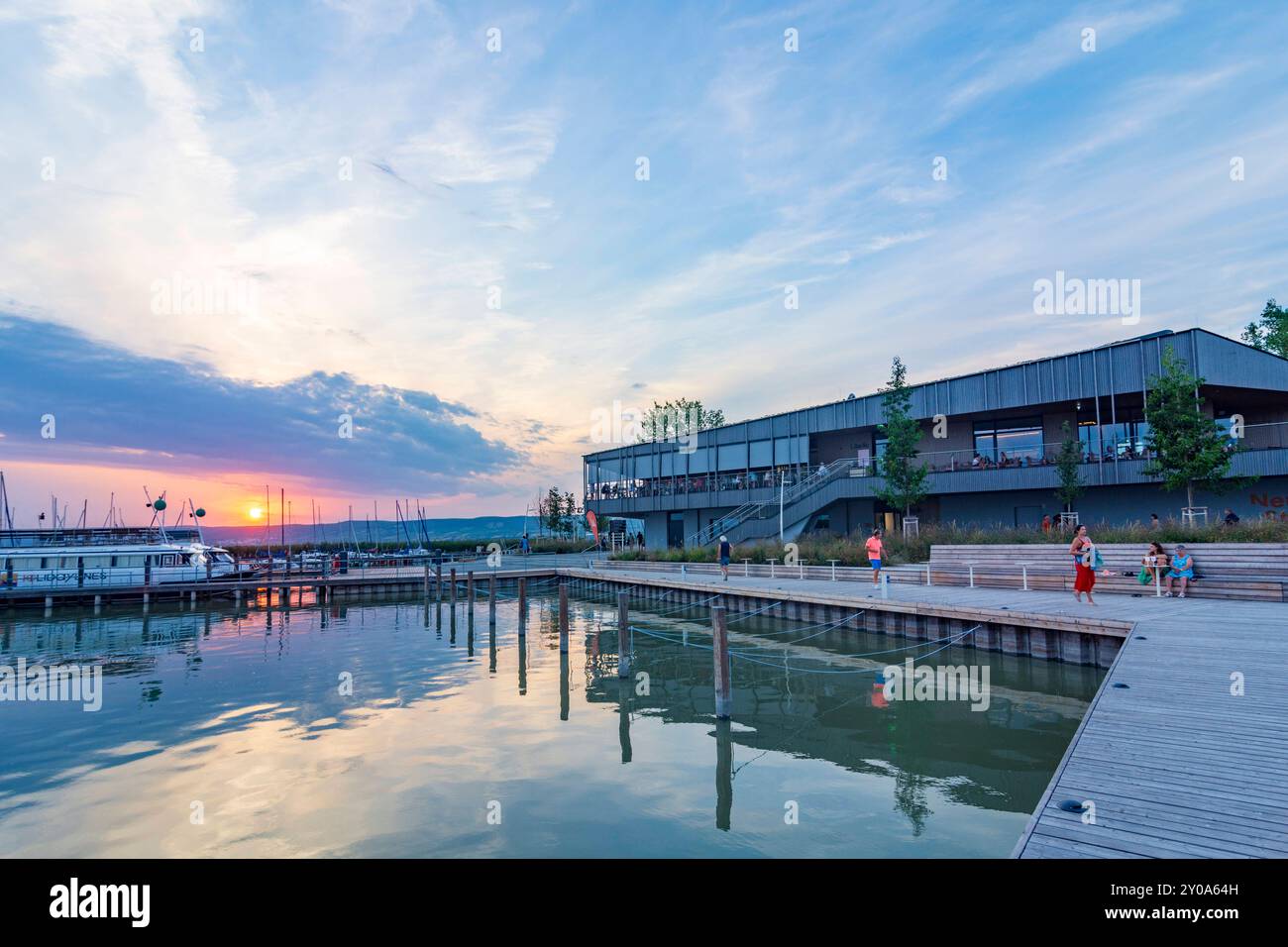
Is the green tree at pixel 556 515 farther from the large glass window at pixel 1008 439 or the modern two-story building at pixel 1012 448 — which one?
the large glass window at pixel 1008 439

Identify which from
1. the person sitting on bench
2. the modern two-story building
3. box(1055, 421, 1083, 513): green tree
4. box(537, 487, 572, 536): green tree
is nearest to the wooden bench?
the person sitting on bench

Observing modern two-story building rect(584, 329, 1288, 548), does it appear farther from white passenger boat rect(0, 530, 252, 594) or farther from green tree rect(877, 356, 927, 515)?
white passenger boat rect(0, 530, 252, 594)

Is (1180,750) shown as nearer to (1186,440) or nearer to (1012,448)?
(1186,440)

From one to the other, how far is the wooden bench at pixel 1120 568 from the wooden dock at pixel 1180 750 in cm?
270

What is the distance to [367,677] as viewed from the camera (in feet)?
67.9

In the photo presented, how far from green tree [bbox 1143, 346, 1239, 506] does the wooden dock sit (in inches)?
526

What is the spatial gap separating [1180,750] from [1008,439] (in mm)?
36696

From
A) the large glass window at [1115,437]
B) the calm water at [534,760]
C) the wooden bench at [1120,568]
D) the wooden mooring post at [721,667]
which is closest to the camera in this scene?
the calm water at [534,760]

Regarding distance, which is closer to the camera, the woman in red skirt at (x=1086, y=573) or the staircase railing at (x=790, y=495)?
the woman in red skirt at (x=1086, y=573)

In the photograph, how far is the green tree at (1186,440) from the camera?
26.9 metres

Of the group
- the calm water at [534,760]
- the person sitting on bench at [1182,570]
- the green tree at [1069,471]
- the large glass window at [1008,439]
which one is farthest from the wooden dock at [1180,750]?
the large glass window at [1008,439]

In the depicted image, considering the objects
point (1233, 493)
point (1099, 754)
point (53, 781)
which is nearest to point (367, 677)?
point (53, 781)

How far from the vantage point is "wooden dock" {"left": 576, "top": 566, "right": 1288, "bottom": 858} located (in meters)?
5.91
